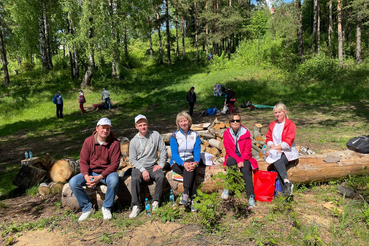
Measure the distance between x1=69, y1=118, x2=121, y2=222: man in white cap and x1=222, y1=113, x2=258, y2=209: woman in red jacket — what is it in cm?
207

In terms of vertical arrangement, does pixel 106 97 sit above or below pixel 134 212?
above

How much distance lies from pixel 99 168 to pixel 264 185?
309cm

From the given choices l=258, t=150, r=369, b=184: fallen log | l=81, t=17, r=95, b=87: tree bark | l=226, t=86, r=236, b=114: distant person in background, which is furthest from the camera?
l=81, t=17, r=95, b=87: tree bark

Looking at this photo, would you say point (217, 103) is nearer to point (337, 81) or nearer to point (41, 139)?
point (337, 81)

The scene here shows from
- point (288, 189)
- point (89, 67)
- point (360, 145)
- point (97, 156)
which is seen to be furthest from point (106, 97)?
point (360, 145)

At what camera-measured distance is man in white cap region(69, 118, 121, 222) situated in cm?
398

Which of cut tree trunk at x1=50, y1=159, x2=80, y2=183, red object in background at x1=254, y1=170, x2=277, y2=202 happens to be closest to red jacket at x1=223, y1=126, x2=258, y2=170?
red object in background at x1=254, y1=170, x2=277, y2=202

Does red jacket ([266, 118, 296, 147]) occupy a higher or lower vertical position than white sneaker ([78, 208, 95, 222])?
higher

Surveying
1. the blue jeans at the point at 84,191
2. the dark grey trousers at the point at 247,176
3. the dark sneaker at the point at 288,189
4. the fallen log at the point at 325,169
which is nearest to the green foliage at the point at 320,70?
the fallen log at the point at 325,169

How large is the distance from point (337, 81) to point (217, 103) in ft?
29.2

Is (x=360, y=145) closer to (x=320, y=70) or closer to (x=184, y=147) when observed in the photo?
(x=184, y=147)

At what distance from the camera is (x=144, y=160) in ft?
14.3

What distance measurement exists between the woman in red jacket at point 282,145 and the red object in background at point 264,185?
0.28 m

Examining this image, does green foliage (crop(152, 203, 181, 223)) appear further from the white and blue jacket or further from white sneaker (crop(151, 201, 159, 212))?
the white and blue jacket
